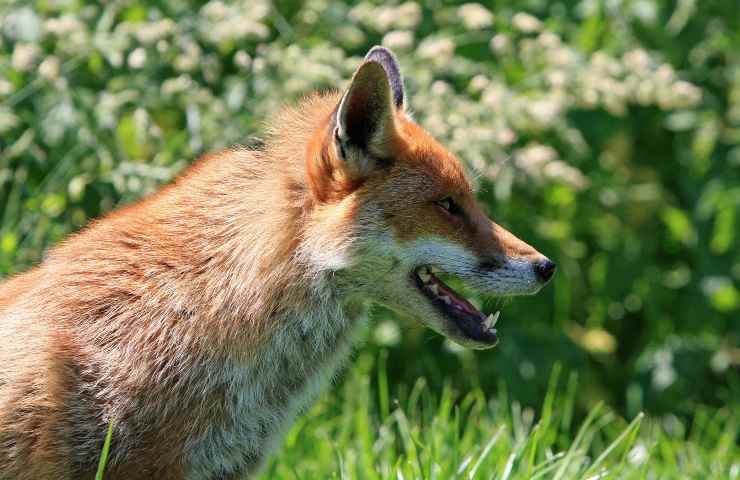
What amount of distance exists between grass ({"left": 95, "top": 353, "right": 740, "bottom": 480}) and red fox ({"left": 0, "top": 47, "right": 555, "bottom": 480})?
27 cm

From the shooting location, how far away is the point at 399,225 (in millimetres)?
4184

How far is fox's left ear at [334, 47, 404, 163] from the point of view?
404 centimetres

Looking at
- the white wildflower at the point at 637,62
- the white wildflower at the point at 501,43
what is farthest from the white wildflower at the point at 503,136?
the white wildflower at the point at 637,62

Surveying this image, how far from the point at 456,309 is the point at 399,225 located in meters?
0.40

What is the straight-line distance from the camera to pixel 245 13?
19.5 feet

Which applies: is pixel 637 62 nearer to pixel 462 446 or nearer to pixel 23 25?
pixel 462 446

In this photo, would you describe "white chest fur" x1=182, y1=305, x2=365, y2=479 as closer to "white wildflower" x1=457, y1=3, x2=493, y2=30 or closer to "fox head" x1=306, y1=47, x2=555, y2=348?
"fox head" x1=306, y1=47, x2=555, y2=348

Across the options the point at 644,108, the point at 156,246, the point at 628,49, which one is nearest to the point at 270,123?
the point at 156,246

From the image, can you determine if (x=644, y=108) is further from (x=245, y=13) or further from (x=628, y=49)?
(x=245, y=13)

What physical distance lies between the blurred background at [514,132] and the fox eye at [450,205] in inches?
40.7

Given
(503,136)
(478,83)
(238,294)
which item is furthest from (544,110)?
(238,294)

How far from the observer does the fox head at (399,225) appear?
4.12 m

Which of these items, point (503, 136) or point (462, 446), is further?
point (503, 136)

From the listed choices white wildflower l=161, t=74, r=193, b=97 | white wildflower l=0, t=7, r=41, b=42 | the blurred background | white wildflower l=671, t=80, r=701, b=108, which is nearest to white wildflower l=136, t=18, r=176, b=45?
the blurred background
